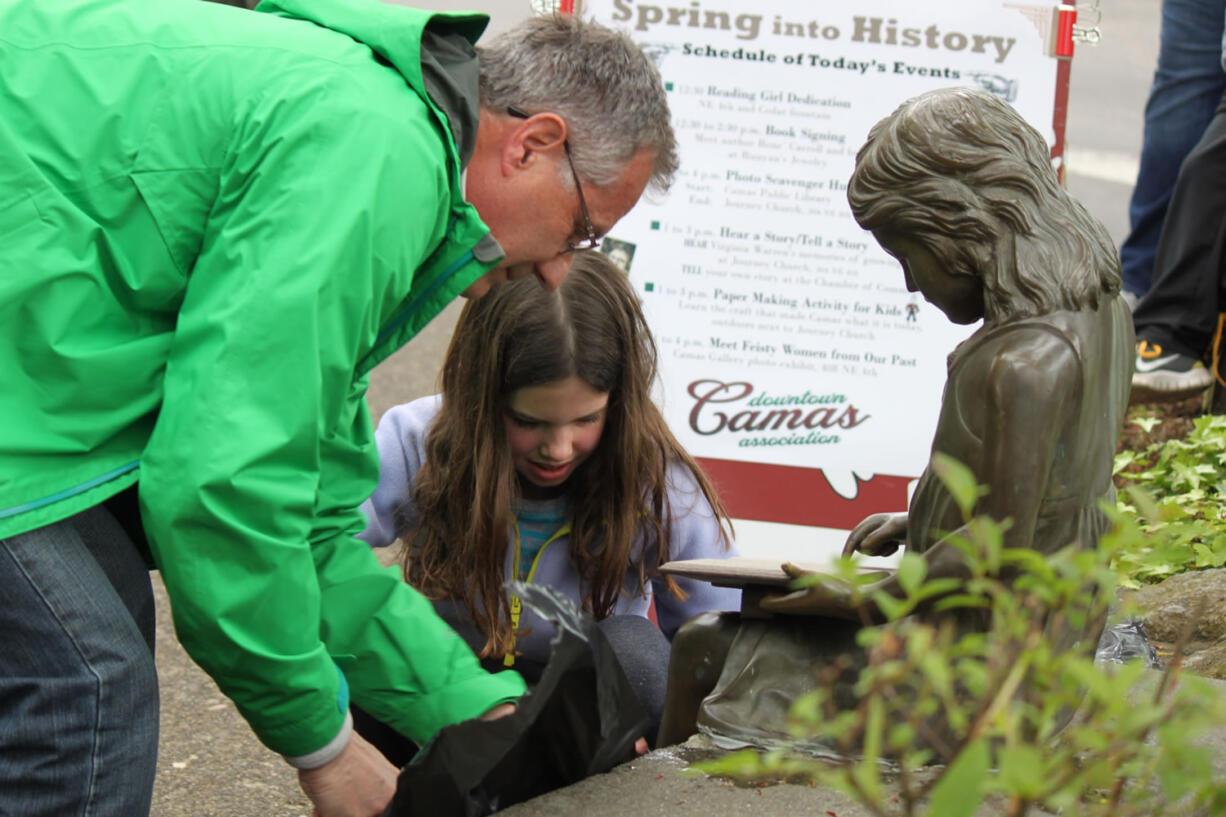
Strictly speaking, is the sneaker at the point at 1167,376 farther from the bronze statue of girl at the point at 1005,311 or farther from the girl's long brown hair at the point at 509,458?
the bronze statue of girl at the point at 1005,311

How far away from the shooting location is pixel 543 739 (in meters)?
1.90

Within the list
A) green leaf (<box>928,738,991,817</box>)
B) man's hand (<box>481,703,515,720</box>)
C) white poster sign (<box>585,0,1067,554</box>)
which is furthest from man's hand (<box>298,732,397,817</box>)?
white poster sign (<box>585,0,1067,554</box>)

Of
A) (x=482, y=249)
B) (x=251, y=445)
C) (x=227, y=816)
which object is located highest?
(x=482, y=249)

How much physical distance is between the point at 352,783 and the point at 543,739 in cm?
26

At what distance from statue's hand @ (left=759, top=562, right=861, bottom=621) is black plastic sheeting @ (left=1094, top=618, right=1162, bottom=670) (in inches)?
23.6

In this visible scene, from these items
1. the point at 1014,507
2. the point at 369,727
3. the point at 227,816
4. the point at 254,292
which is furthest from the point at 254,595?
the point at 227,816

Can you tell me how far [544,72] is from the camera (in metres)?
1.87

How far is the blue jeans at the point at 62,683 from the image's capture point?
1645 mm

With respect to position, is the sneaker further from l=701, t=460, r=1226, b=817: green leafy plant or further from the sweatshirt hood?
l=701, t=460, r=1226, b=817: green leafy plant

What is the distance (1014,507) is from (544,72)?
796mm

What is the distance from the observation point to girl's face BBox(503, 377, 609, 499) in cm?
262

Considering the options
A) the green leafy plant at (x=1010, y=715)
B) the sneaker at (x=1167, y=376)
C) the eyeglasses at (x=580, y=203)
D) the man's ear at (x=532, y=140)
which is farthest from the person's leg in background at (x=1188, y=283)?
the green leafy plant at (x=1010, y=715)

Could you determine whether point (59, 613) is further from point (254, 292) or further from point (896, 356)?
point (896, 356)

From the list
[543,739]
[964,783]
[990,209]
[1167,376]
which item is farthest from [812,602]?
[1167,376]
